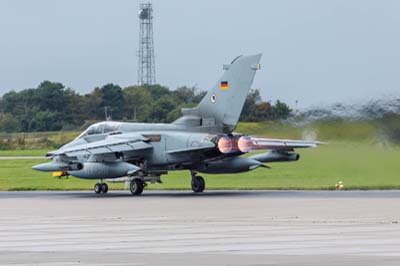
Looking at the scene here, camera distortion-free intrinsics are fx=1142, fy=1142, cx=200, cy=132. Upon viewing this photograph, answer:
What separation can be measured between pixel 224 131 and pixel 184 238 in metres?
19.1

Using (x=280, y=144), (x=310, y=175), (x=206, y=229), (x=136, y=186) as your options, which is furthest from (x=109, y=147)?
(x=206, y=229)

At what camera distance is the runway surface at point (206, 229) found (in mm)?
20078

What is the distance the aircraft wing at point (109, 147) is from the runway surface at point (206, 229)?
85.6 inches

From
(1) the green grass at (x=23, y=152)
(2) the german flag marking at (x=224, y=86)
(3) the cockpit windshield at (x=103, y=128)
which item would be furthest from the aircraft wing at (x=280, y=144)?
(1) the green grass at (x=23, y=152)

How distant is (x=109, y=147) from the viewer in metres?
44.2

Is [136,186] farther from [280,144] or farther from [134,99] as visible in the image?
[134,99]

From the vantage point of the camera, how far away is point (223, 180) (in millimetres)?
54469

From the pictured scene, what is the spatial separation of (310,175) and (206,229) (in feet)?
88.0

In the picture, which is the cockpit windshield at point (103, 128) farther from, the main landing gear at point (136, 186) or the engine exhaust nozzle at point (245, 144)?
the engine exhaust nozzle at point (245, 144)

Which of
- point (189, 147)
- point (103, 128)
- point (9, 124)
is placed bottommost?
point (189, 147)

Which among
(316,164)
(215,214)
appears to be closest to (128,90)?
(316,164)

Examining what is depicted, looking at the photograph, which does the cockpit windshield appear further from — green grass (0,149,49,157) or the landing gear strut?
green grass (0,149,49,157)

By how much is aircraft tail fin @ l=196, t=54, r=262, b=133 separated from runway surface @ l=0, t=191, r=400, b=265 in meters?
3.00

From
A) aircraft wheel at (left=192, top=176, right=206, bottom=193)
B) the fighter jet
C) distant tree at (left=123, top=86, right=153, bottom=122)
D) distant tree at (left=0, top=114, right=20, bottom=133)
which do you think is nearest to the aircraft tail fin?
the fighter jet
